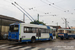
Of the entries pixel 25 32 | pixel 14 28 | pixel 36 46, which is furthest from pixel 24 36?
pixel 36 46

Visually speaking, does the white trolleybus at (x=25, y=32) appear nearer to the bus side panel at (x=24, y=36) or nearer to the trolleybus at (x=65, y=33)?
the bus side panel at (x=24, y=36)

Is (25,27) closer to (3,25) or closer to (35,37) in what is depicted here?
(35,37)

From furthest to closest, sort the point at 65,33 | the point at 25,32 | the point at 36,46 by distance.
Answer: the point at 65,33 < the point at 25,32 < the point at 36,46

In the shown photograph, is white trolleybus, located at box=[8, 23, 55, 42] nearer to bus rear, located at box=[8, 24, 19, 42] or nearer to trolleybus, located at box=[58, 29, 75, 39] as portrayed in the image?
bus rear, located at box=[8, 24, 19, 42]

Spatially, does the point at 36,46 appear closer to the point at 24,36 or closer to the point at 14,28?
the point at 24,36

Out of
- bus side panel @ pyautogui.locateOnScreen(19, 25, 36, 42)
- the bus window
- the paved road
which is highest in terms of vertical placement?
the bus window

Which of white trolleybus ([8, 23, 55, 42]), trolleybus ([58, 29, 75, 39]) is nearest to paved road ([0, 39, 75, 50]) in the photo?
white trolleybus ([8, 23, 55, 42])

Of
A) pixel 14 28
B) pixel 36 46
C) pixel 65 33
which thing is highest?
pixel 14 28

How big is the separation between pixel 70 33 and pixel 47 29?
425 inches

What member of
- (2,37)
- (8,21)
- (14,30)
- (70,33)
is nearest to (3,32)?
(2,37)

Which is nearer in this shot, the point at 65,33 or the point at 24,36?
the point at 24,36

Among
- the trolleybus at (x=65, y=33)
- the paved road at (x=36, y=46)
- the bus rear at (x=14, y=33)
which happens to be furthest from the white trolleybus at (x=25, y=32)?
the trolleybus at (x=65, y=33)

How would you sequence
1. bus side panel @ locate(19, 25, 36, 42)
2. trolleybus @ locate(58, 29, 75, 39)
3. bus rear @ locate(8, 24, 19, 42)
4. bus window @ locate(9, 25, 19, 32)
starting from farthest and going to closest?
trolleybus @ locate(58, 29, 75, 39)
bus window @ locate(9, 25, 19, 32)
bus side panel @ locate(19, 25, 36, 42)
bus rear @ locate(8, 24, 19, 42)

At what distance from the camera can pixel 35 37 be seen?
16344mm
